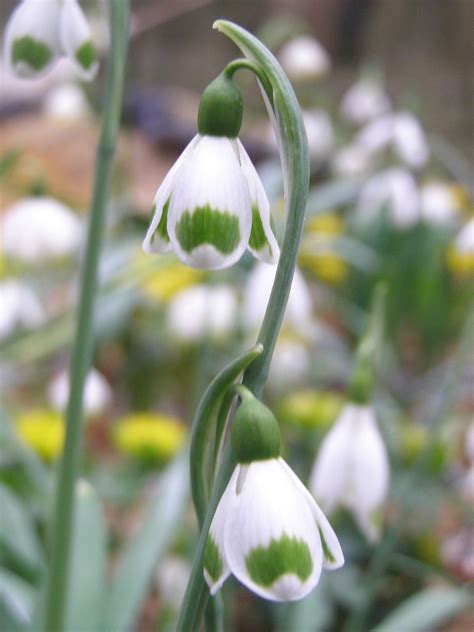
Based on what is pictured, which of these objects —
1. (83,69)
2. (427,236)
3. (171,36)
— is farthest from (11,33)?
(171,36)

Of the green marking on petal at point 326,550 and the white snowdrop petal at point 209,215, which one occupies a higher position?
the white snowdrop petal at point 209,215

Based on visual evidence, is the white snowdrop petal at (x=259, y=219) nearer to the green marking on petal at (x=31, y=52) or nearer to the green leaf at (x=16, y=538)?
the green marking on petal at (x=31, y=52)

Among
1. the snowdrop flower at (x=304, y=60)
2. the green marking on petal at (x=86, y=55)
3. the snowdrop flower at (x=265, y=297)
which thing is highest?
the snowdrop flower at (x=304, y=60)

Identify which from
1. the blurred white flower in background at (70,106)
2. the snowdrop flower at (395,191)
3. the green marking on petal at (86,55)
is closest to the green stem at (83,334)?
the green marking on petal at (86,55)

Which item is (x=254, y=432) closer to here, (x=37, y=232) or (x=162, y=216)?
(x=162, y=216)

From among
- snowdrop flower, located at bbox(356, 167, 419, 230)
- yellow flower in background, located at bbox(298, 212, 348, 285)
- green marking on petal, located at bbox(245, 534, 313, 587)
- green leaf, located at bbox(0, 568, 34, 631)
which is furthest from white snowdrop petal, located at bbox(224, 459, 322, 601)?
yellow flower in background, located at bbox(298, 212, 348, 285)

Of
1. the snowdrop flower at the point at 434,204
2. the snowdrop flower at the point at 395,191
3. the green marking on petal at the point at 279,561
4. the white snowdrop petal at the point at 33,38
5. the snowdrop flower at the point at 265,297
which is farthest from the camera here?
the snowdrop flower at the point at 434,204

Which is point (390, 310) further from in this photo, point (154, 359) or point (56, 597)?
point (56, 597)

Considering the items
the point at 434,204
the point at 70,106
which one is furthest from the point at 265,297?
the point at 70,106
